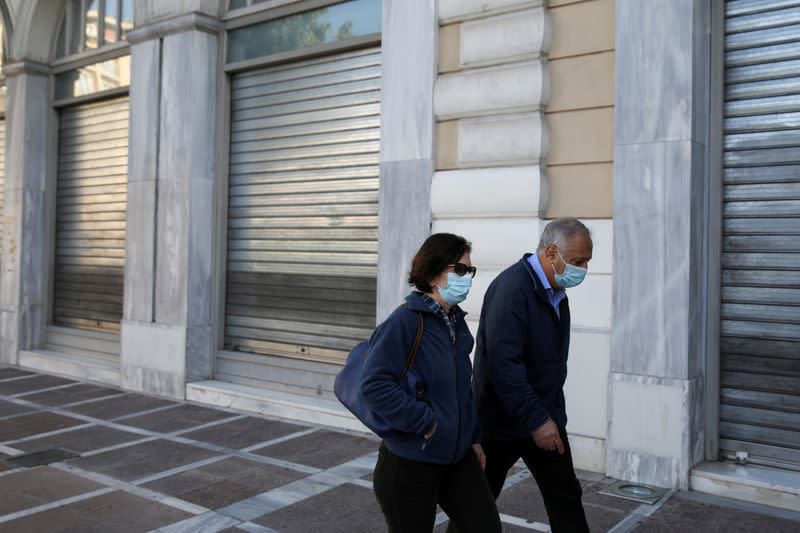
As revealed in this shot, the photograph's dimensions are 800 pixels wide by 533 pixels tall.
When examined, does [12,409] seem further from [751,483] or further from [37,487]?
[751,483]

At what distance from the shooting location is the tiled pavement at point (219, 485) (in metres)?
4.55

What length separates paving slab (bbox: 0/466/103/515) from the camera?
4949 mm

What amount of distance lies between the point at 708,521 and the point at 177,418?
16.2 ft

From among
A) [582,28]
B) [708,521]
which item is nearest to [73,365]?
[582,28]

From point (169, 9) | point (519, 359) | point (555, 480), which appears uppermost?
point (169, 9)

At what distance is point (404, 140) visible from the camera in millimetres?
6719

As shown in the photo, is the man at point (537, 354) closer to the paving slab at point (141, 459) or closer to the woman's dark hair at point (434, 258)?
the woman's dark hair at point (434, 258)

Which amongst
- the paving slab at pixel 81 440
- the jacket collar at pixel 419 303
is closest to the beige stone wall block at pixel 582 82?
the jacket collar at pixel 419 303

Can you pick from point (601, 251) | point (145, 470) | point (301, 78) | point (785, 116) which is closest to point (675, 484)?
point (601, 251)

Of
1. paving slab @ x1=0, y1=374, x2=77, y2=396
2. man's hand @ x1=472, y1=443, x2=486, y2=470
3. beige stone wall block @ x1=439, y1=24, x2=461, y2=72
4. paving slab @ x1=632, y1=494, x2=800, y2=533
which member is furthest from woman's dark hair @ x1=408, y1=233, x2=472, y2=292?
paving slab @ x1=0, y1=374, x2=77, y2=396

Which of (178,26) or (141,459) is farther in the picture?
(178,26)

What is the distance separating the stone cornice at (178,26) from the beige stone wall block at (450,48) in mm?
3273

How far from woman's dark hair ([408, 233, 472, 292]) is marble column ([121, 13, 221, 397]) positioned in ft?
19.5

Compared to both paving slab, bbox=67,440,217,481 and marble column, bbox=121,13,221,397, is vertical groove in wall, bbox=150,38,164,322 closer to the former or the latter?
marble column, bbox=121,13,221,397
